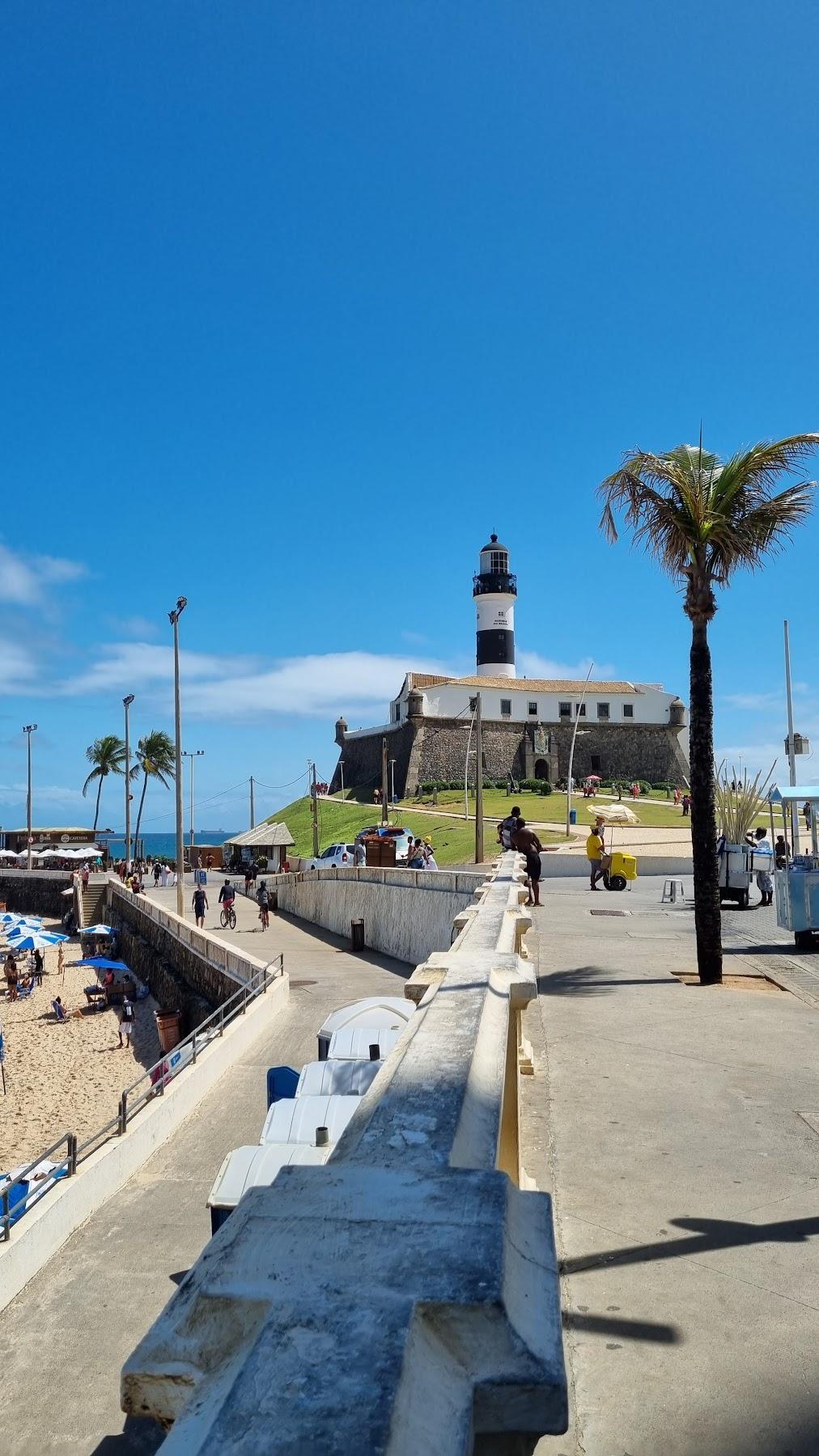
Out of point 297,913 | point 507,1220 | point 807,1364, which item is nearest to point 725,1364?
point 807,1364

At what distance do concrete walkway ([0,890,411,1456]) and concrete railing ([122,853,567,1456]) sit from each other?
5.41m

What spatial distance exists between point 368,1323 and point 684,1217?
3950 mm

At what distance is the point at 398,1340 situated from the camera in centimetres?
149

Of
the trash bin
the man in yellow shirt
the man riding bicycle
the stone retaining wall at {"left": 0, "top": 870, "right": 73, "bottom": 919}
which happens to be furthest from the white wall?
the trash bin

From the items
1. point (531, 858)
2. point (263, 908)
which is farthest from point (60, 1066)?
point (531, 858)

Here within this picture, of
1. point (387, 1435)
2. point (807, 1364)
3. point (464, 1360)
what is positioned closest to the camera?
point (387, 1435)

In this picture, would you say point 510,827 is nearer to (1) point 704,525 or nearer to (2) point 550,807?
(1) point 704,525

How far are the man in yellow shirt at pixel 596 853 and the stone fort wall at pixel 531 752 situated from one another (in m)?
55.6

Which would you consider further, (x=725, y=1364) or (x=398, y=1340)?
(x=725, y=1364)

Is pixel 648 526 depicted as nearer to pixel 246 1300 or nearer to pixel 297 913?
pixel 246 1300

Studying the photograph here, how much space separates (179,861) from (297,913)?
8.24m

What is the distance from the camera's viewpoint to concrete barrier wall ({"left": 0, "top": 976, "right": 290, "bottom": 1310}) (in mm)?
8742

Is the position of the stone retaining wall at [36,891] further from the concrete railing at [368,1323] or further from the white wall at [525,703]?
the concrete railing at [368,1323]

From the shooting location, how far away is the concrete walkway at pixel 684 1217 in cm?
330
